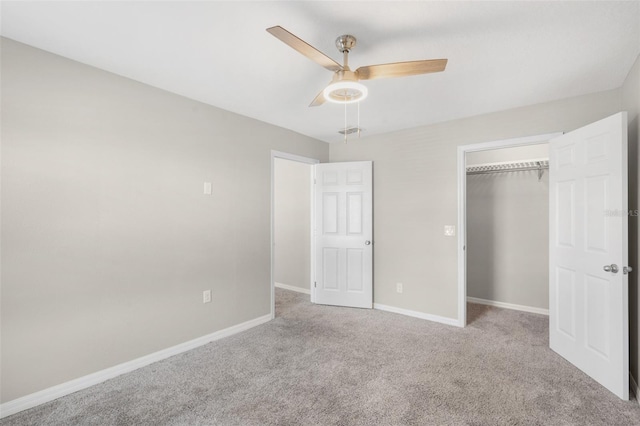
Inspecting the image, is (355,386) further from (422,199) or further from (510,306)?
(510,306)

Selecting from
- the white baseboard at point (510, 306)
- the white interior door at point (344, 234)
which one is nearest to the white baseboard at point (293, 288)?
A: the white interior door at point (344, 234)

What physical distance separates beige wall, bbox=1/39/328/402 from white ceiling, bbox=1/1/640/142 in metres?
0.28

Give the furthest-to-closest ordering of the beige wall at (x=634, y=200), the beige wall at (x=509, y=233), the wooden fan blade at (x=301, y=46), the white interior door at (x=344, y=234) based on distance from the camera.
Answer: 1. the white interior door at (x=344, y=234)
2. the beige wall at (x=509, y=233)
3. the beige wall at (x=634, y=200)
4. the wooden fan blade at (x=301, y=46)

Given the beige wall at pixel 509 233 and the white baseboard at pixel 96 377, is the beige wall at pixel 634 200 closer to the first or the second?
the beige wall at pixel 509 233

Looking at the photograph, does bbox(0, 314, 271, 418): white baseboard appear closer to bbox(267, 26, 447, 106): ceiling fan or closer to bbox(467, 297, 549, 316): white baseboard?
bbox(267, 26, 447, 106): ceiling fan

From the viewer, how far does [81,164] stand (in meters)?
2.33

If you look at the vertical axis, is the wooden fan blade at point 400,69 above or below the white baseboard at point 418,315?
above

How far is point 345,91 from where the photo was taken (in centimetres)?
204

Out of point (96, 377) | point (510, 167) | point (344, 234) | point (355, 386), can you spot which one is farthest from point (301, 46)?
point (510, 167)

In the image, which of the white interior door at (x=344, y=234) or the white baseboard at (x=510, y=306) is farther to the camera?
the white interior door at (x=344, y=234)

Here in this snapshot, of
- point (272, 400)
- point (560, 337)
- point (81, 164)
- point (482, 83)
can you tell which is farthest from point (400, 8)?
point (560, 337)

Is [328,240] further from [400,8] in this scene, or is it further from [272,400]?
[400,8]

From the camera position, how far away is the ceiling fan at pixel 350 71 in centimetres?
174

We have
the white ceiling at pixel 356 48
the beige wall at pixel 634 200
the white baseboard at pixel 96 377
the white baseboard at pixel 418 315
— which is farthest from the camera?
the white baseboard at pixel 418 315
